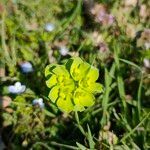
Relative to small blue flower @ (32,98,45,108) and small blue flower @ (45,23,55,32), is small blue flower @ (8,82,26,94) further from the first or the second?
small blue flower @ (45,23,55,32)

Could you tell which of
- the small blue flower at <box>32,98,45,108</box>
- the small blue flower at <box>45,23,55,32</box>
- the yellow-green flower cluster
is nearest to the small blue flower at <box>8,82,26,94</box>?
the small blue flower at <box>32,98,45,108</box>

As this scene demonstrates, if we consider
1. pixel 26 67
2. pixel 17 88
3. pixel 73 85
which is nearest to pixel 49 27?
pixel 26 67

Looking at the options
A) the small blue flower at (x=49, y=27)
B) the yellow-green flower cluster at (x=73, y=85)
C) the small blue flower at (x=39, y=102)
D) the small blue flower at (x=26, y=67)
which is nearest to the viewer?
the yellow-green flower cluster at (x=73, y=85)

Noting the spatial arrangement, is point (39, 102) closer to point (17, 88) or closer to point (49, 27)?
point (17, 88)

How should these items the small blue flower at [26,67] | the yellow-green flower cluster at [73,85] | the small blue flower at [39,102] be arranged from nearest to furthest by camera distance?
1. the yellow-green flower cluster at [73,85]
2. the small blue flower at [39,102]
3. the small blue flower at [26,67]

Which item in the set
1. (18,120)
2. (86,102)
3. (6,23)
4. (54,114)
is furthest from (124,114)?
(6,23)

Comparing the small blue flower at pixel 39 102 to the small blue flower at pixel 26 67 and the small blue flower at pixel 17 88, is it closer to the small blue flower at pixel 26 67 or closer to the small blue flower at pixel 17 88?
the small blue flower at pixel 17 88

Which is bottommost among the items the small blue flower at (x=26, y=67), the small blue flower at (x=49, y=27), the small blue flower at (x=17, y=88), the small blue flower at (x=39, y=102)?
the small blue flower at (x=39, y=102)

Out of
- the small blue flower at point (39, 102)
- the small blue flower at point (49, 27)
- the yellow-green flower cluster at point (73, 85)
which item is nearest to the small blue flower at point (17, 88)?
the small blue flower at point (39, 102)
